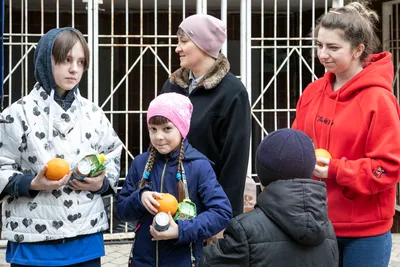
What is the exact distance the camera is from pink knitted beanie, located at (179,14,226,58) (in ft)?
11.1

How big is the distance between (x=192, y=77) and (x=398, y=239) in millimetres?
4569

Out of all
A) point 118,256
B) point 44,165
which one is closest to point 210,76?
point 44,165

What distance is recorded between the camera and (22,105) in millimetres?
2906

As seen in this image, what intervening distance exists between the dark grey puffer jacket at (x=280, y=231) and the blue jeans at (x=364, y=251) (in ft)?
2.28

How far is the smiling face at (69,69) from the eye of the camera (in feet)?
9.65

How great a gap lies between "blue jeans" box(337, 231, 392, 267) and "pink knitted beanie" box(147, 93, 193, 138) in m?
0.91

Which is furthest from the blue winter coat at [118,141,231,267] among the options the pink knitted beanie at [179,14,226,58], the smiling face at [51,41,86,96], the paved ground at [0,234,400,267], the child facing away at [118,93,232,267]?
the paved ground at [0,234,400,267]

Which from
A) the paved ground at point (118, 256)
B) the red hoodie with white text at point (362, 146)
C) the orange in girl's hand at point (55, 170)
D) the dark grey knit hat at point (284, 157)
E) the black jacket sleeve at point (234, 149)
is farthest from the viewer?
the paved ground at point (118, 256)

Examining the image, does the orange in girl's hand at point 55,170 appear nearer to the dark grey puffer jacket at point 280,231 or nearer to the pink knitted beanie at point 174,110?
the pink knitted beanie at point 174,110

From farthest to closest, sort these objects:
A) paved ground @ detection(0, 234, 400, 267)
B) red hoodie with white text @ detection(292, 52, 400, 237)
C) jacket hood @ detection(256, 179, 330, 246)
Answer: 1. paved ground @ detection(0, 234, 400, 267)
2. red hoodie with white text @ detection(292, 52, 400, 237)
3. jacket hood @ detection(256, 179, 330, 246)

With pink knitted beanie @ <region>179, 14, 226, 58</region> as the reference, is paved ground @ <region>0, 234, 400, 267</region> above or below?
below

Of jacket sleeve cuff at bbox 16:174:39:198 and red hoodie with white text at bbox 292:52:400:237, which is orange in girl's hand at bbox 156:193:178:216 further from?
red hoodie with white text at bbox 292:52:400:237

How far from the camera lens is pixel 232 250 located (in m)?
2.33

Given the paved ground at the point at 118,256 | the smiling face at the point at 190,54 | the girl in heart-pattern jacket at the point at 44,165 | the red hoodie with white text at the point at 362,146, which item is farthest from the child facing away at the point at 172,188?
the paved ground at the point at 118,256
